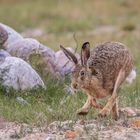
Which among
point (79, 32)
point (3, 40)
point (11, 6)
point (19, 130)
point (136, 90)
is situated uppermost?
point (11, 6)

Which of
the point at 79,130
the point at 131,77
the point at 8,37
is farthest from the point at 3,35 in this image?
the point at 79,130

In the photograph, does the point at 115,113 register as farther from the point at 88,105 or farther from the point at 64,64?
the point at 64,64

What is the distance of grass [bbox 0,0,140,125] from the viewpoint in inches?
319

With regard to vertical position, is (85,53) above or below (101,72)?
above

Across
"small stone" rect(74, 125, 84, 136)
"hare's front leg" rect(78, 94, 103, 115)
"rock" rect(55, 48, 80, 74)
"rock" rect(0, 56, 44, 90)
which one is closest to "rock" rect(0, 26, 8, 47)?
"rock" rect(55, 48, 80, 74)

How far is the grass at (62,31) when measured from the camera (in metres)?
8.11

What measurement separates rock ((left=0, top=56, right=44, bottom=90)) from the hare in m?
1.39

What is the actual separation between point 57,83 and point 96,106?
6.20 ft

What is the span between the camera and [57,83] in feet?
31.4

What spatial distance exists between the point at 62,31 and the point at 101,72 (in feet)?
45.6

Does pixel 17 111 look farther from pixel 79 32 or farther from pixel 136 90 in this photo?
pixel 79 32

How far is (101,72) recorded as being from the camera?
7.60m

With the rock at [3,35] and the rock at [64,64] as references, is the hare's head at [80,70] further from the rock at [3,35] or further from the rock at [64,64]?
the rock at [3,35]

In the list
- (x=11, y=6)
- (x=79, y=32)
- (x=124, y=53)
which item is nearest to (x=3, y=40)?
(x=124, y=53)
